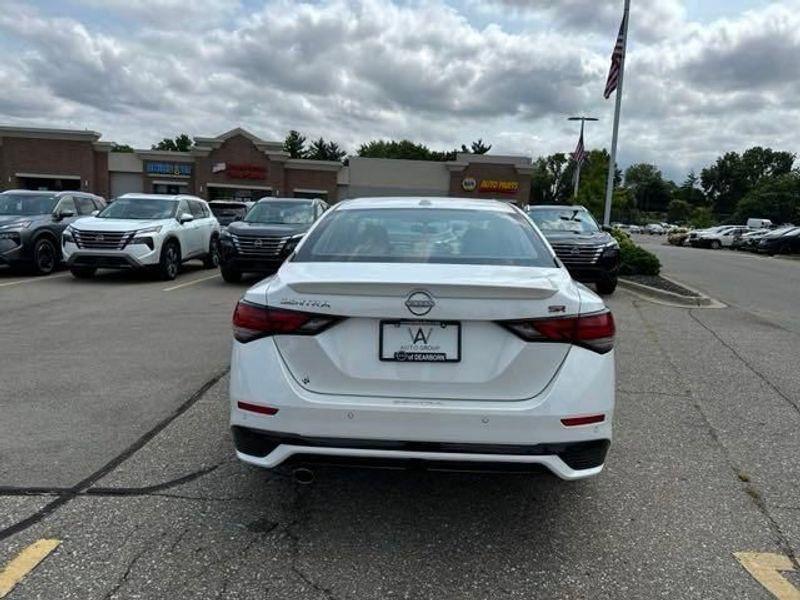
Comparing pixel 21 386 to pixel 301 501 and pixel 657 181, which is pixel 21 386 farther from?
pixel 657 181

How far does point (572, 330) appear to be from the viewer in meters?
2.90

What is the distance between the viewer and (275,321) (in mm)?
2941

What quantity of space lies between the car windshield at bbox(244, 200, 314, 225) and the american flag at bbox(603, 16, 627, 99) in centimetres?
1104

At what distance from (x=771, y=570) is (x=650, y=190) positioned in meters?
164

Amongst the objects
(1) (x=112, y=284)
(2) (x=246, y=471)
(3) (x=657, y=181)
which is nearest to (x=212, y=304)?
(1) (x=112, y=284)

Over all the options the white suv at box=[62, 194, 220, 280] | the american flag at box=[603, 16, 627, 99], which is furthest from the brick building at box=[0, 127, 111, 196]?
the american flag at box=[603, 16, 627, 99]

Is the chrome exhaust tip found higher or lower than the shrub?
lower

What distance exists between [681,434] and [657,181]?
163868mm

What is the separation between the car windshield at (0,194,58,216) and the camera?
1358 centimetres

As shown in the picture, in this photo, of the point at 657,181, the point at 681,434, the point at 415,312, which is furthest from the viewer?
the point at 657,181

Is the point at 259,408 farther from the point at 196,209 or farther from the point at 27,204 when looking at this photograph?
the point at 27,204

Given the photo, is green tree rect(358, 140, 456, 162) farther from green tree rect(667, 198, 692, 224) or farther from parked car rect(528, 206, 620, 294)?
parked car rect(528, 206, 620, 294)

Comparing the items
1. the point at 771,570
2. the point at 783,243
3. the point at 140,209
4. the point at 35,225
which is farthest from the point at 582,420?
the point at 783,243

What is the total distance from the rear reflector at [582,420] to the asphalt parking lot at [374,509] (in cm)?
66
